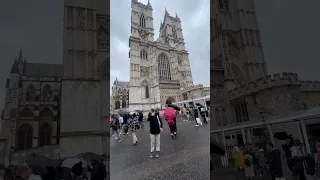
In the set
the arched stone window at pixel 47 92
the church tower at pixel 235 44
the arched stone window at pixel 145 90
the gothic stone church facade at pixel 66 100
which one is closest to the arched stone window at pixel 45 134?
the gothic stone church facade at pixel 66 100

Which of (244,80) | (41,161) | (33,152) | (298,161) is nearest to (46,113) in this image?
(33,152)

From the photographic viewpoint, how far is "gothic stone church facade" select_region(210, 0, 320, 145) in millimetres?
3066

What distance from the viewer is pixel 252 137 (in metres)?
3.06

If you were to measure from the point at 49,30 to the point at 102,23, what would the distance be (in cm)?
93

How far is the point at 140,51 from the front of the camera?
Answer: 2.40 meters

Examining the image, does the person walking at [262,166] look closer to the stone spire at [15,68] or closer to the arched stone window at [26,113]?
the arched stone window at [26,113]

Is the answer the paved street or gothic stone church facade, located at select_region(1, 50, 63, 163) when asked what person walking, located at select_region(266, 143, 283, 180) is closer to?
the paved street

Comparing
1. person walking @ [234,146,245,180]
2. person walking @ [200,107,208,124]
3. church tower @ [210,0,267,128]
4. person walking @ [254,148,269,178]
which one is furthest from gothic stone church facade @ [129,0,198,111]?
person walking @ [254,148,269,178]

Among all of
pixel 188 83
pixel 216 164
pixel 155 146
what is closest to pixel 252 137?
pixel 216 164

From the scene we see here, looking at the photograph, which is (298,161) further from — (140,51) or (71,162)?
(71,162)

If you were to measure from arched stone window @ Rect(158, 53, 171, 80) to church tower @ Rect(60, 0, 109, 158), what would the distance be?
2.53 feet

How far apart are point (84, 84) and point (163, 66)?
1178mm

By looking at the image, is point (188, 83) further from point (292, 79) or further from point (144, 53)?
point (292, 79)

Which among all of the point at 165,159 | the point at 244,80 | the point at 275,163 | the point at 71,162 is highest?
the point at 244,80
